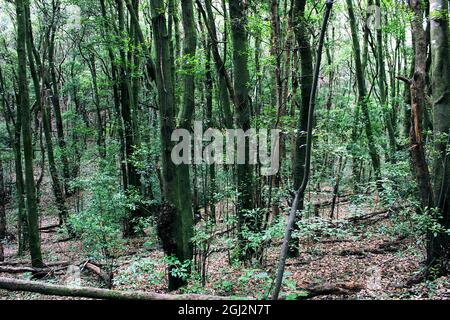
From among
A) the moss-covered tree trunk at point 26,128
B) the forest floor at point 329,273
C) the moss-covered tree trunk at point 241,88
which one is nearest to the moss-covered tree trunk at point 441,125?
the forest floor at point 329,273

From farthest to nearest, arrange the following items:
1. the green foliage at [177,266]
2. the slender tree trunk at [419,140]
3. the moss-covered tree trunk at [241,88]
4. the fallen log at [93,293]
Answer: the moss-covered tree trunk at [241,88] → the green foliage at [177,266] → the slender tree trunk at [419,140] → the fallen log at [93,293]

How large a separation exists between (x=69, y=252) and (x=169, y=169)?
27.2 feet

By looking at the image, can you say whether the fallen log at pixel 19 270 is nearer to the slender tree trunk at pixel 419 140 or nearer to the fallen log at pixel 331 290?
the fallen log at pixel 331 290

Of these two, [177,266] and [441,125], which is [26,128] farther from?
[441,125]

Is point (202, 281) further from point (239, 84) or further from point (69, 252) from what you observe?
point (69, 252)

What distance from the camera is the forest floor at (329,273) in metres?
5.67

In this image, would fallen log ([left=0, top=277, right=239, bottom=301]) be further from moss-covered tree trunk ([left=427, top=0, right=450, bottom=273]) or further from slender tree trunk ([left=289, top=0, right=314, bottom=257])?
slender tree trunk ([left=289, top=0, right=314, bottom=257])

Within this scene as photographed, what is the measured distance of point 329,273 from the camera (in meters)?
7.50

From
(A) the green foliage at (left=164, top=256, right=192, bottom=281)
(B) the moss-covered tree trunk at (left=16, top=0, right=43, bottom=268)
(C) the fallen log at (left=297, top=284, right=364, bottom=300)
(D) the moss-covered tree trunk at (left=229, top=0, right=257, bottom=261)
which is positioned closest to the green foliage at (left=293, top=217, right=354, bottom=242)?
(C) the fallen log at (left=297, top=284, right=364, bottom=300)

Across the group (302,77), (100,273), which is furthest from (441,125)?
(100,273)

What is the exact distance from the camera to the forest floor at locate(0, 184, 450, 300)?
567 cm

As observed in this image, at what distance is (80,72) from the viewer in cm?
2534
